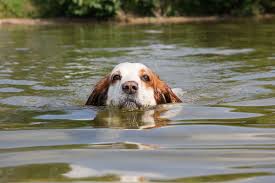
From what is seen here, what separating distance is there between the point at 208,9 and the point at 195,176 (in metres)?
25.0

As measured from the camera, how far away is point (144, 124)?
4938 mm

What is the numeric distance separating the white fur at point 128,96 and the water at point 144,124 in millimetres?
148

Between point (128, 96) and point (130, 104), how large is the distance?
0.25ft

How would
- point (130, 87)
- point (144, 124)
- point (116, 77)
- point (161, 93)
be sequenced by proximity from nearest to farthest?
point (144, 124) → point (130, 87) → point (116, 77) → point (161, 93)

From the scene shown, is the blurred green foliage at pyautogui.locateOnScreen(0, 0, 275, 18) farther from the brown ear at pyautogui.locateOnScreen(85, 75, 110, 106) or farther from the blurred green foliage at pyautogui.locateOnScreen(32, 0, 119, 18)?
the brown ear at pyautogui.locateOnScreen(85, 75, 110, 106)

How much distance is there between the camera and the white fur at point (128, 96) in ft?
19.2

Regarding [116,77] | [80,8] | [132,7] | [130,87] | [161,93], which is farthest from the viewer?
[132,7]

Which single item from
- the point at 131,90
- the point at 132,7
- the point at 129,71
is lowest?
the point at 132,7

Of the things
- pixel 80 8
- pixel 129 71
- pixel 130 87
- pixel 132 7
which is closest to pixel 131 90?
pixel 130 87

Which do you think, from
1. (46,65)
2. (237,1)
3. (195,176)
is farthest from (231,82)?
(237,1)

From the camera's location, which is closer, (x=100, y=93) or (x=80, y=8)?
(x=100, y=93)

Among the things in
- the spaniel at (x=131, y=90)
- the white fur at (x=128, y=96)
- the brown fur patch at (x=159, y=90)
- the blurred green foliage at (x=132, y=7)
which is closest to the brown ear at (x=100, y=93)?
the spaniel at (x=131, y=90)

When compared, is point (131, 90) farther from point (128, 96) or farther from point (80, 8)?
point (80, 8)

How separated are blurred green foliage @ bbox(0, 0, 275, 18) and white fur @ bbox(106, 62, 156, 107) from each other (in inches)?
798
